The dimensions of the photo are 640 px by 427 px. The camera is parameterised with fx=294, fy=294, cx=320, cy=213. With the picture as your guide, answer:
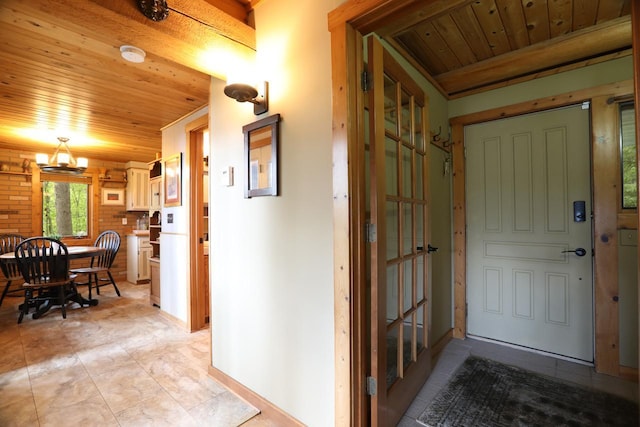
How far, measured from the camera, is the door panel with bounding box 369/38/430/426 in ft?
4.66

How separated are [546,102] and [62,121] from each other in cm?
520

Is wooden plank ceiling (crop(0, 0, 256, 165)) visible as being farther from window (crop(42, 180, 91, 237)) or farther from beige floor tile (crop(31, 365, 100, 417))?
beige floor tile (crop(31, 365, 100, 417))

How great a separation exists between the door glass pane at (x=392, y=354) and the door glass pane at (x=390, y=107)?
3.69 feet

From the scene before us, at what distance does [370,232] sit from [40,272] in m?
4.33

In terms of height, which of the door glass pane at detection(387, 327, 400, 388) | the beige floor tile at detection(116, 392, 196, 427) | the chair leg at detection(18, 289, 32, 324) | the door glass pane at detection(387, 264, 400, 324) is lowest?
the beige floor tile at detection(116, 392, 196, 427)

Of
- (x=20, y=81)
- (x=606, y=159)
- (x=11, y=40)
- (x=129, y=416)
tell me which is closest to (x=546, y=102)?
(x=606, y=159)

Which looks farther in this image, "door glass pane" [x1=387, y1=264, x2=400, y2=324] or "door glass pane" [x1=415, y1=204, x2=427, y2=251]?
"door glass pane" [x1=415, y1=204, x2=427, y2=251]

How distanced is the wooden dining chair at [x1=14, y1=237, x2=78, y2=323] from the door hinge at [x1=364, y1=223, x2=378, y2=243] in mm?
3914

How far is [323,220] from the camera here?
58.0 inches

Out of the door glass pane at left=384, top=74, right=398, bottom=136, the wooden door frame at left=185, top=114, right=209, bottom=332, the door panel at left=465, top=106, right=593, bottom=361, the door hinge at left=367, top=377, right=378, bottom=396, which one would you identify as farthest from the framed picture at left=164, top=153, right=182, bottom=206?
the door panel at left=465, top=106, right=593, bottom=361

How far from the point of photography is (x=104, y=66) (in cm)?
233

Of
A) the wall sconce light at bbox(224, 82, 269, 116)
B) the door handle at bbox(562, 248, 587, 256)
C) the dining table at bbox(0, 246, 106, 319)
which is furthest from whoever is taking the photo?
the dining table at bbox(0, 246, 106, 319)

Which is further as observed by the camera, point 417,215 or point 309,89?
point 417,215

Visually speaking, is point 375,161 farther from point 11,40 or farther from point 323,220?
point 11,40
